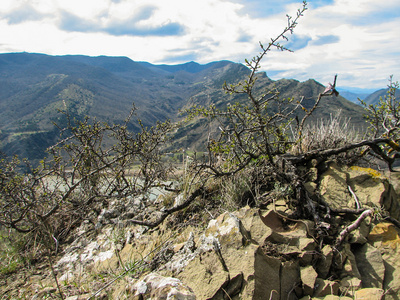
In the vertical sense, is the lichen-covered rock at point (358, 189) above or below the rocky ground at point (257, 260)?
above

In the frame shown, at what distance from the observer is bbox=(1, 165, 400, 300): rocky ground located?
8.66ft

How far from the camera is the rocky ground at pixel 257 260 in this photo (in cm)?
264

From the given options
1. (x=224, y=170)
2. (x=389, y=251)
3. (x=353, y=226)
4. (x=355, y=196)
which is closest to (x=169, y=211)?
(x=224, y=170)

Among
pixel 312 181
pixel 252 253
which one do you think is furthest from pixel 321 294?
pixel 312 181

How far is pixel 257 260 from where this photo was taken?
2.76 m

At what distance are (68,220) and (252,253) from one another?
5.21 m

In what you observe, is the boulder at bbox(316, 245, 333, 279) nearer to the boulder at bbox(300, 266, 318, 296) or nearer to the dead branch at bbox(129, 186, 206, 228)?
the boulder at bbox(300, 266, 318, 296)

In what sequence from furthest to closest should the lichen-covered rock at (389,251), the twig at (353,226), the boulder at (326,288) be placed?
1. the twig at (353,226)
2. the lichen-covered rock at (389,251)
3. the boulder at (326,288)

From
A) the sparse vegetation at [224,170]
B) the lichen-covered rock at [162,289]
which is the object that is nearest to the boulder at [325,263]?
the sparse vegetation at [224,170]

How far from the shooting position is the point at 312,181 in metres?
4.32

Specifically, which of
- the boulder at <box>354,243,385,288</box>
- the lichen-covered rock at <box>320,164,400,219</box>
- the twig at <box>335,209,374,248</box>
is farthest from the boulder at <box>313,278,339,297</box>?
the lichen-covered rock at <box>320,164,400,219</box>

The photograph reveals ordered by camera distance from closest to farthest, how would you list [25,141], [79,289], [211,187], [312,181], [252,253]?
[252,253] → [79,289] → [312,181] → [211,187] → [25,141]

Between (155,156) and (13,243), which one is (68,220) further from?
(155,156)

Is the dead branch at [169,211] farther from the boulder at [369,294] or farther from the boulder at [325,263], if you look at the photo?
the boulder at [369,294]
